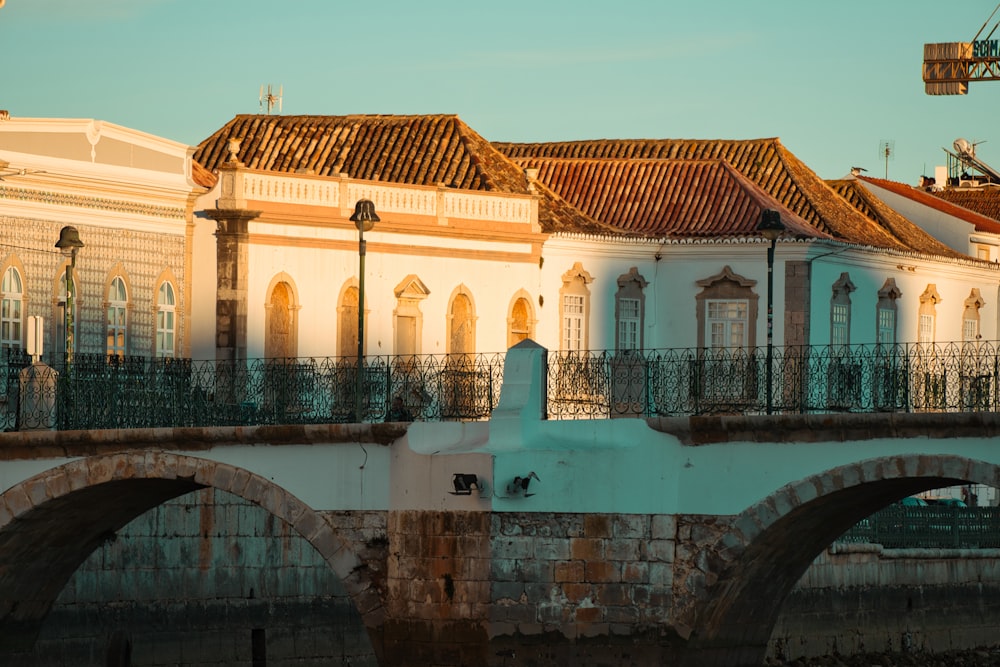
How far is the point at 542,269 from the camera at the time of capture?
45.8m

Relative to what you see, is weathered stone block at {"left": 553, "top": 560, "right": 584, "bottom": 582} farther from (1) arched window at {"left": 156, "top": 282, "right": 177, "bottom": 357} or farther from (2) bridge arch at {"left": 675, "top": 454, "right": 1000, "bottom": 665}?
(1) arched window at {"left": 156, "top": 282, "right": 177, "bottom": 357}

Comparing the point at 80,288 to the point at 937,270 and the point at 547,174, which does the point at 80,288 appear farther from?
the point at 937,270

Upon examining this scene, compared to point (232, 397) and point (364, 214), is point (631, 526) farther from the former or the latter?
point (232, 397)

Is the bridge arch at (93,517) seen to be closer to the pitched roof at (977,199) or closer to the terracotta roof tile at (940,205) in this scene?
the terracotta roof tile at (940,205)

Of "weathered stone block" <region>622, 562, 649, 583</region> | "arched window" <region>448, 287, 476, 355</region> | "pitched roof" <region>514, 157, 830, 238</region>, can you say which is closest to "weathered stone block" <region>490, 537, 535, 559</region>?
"weathered stone block" <region>622, 562, 649, 583</region>

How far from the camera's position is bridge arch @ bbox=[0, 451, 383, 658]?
27641 mm

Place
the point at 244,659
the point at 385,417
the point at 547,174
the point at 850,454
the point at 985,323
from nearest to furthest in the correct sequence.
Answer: the point at 850,454, the point at 385,417, the point at 244,659, the point at 547,174, the point at 985,323

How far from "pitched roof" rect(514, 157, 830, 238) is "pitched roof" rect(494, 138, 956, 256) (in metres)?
1.30

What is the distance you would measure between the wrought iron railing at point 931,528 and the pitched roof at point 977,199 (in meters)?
21.7

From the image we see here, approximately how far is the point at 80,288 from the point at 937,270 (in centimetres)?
2044

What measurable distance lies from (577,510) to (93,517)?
7466 mm

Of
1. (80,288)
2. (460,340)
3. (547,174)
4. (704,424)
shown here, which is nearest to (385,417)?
(704,424)

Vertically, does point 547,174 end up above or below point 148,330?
above

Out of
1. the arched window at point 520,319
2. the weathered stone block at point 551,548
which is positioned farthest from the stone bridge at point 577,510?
the arched window at point 520,319
